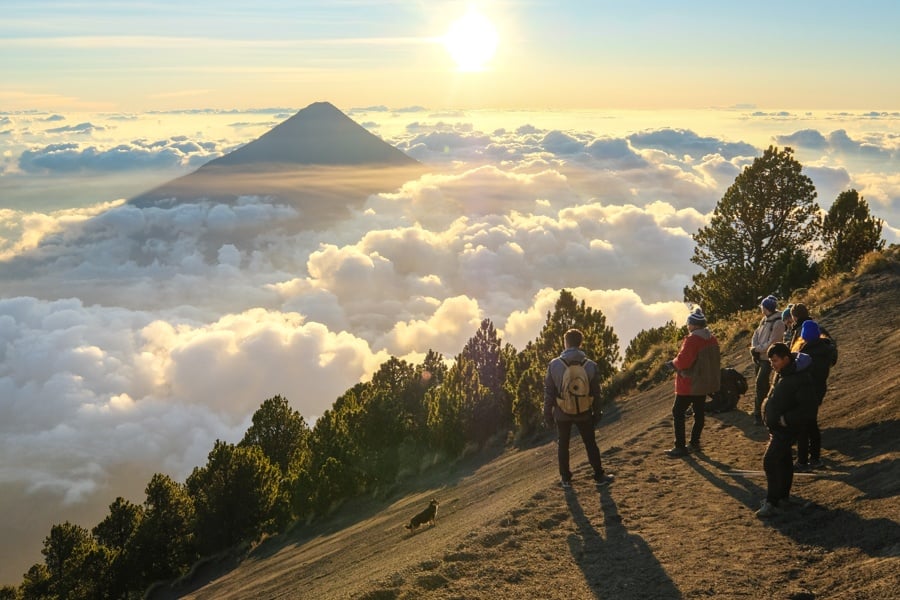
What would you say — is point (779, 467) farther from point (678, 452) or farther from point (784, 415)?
point (678, 452)

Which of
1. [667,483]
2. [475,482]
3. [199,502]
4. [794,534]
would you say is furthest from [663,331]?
[199,502]

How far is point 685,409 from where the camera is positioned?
42.8 ft

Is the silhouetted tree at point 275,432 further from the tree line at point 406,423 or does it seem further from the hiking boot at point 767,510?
the hiking boot at point 767,510

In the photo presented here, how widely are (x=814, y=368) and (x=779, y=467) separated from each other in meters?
2.50

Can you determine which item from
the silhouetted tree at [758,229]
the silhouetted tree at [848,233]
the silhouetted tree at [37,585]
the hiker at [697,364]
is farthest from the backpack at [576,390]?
the silhouetted tree at [37,585]

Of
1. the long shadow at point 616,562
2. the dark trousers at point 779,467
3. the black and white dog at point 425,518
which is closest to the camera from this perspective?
the long shadow at point 616,562

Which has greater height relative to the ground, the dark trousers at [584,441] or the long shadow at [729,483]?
the dark trousers at [584,441]

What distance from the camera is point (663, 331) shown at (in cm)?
3588

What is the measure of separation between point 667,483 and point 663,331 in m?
24.8

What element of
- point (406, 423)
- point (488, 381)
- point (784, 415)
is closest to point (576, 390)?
point (784, 415)

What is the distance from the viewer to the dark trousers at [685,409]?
1297 cm

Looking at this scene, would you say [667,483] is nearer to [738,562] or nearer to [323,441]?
[738,562]

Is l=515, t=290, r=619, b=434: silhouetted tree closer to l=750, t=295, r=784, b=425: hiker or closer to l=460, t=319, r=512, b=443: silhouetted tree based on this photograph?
l=460, t=319, r=512, b=443: silhouetted tree

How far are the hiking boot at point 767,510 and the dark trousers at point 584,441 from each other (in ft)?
9.45
